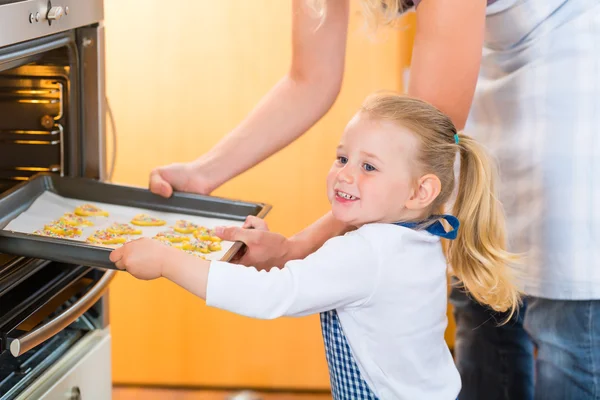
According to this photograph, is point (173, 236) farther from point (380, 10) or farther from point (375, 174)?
point (380, 10)

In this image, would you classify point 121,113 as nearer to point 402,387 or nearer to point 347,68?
point 347,68

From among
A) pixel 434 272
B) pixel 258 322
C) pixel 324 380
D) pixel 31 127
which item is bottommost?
pixel 324 380

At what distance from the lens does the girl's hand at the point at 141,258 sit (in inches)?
41.7

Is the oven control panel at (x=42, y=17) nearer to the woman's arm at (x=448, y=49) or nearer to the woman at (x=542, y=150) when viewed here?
the woman at (x=542, y=150)

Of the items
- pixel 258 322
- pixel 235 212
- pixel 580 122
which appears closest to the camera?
pixel 580 122

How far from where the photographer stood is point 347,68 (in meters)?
2.27

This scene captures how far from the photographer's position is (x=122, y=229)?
136 cm

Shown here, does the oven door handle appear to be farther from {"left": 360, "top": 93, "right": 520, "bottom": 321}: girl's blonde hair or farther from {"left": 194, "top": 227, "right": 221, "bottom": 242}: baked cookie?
{"left": 360, "top": 93, "right": 520, "bottom": 321}: girl's blonde hair

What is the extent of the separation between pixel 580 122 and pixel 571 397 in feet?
1.38

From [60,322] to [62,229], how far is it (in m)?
0.14

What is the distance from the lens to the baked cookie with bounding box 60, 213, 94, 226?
1.36m

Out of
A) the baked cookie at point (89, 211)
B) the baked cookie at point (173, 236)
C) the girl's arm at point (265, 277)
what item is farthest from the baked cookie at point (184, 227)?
the girl's arm at point (265, 277)

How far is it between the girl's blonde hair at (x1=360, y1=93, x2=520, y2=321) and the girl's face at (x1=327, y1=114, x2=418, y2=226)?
2 cm

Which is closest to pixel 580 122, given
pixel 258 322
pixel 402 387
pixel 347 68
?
pixel 402 387
